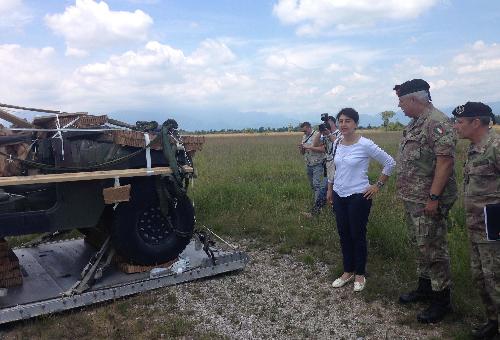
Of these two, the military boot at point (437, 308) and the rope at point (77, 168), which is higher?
the rope at point (77, 168)

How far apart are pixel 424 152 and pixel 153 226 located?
9.52 feet

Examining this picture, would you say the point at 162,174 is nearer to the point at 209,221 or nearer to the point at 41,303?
the point at 41,303

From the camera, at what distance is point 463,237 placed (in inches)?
241

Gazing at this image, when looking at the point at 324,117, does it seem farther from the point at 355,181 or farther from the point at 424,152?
the point at 424,152

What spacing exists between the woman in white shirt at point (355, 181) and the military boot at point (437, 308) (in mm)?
815

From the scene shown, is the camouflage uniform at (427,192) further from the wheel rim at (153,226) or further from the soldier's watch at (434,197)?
the wheel rim at (153,226)

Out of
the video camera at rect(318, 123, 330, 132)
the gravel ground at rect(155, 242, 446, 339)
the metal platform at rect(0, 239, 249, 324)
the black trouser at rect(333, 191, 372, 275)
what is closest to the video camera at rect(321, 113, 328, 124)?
the video camera at rect(318, 123, 330, 132)

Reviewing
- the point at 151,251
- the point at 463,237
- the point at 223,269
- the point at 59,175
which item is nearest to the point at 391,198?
the point at 463,237

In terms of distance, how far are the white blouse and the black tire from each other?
1.74m

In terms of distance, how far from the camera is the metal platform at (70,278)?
4645 millimetres

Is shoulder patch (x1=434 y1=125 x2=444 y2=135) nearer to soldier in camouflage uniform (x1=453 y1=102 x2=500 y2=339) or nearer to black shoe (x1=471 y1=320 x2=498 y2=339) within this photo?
soldier in camouflage uniform (x1=453 y1=102 x2=500 y2=339)

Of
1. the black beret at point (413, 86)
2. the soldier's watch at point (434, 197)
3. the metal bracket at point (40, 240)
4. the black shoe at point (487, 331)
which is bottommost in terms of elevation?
the black shoe at point (487, 331)

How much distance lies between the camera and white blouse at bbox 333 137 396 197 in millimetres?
4863

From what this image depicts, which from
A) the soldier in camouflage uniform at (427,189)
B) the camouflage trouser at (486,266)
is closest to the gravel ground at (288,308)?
the soldier in camouflage uniform at (427,189)
